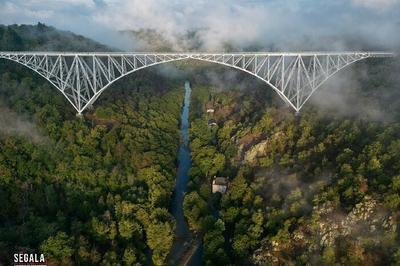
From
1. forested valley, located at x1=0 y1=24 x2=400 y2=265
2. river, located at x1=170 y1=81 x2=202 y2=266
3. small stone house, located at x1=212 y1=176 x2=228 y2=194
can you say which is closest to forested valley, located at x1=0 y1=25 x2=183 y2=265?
forested valley, located at x1=0 y1=24 x2=400 y2=265

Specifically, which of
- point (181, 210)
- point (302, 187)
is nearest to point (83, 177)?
point (181, 210)

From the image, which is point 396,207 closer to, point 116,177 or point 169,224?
point 169,224

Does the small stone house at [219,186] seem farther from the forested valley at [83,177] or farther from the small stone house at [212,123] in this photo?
the small stone house at [212,123]

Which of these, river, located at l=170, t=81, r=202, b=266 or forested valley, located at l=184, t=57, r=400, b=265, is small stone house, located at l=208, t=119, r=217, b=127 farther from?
river, located at l=170, t=81, r=202, b=266

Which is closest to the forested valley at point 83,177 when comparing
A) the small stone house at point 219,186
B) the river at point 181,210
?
the river at point 181,210

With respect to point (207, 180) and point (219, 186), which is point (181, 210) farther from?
point (207, 180)

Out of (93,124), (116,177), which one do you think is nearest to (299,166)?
(116,177)
